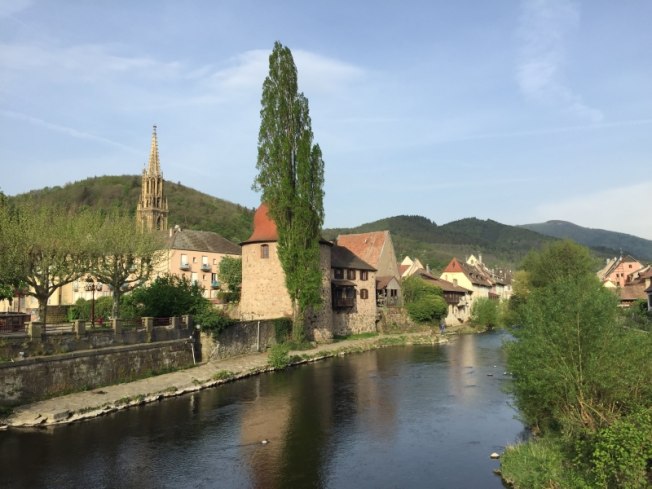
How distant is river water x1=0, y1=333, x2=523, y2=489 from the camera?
18.5 m

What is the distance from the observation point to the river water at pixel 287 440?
60.8 ft

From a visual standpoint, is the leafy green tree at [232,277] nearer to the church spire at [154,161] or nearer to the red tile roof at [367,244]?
the red tile roof at [367,244]

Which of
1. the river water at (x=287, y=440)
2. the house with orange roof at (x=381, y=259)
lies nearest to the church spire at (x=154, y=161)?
the house with orange roof at (x=381, y=259)

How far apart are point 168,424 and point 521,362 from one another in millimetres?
15460

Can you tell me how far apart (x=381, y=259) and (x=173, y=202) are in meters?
91.5

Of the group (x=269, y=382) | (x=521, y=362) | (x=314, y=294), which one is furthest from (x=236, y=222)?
(x=521, y=362)

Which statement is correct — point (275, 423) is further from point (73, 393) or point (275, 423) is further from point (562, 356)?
point (562, 356)

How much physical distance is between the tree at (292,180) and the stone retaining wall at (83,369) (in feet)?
38.7

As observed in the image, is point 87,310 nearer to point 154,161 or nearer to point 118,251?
point 118,251

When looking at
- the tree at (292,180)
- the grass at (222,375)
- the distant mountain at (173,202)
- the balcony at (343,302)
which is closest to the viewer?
the grass at (222,375)

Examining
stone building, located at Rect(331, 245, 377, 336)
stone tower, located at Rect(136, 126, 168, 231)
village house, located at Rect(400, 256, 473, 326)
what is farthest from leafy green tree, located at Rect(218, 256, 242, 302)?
stone tower, located at Rect(136, 126, 168, 231)

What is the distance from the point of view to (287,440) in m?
22.7

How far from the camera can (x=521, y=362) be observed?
775 inches

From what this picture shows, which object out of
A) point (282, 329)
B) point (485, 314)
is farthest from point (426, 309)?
point (282, 329)
